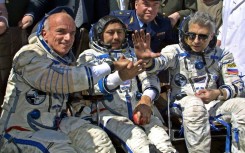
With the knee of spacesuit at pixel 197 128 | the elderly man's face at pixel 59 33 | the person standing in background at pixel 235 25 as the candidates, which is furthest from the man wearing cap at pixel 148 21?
the elderly man's face at pixel 59 33

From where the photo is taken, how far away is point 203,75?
538cm

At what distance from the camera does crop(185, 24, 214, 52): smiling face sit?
17.4 feet

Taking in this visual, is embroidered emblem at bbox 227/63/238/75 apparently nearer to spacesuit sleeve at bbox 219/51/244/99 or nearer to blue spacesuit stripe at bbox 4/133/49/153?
spacesuit sleeve at bbox 219/51/244/99

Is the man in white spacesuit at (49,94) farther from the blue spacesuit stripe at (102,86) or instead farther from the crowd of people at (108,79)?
the blue spacesuit stripe at (102,86)

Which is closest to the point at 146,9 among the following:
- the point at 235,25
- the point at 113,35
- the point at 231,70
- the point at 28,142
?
the point at 113,35

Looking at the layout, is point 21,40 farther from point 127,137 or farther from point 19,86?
point 127,137

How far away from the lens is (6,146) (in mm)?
4184

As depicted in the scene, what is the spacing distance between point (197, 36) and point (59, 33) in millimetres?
1670

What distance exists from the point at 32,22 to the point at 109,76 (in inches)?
57.2

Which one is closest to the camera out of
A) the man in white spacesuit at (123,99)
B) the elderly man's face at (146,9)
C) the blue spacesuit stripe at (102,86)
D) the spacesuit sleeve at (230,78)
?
the man in white spacesuit at (123,99)

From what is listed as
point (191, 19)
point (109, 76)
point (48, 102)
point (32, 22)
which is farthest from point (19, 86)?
point (191, 19)

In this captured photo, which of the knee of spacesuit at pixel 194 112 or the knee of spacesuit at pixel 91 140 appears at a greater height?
the knee of spacesuit at pixel 194 112

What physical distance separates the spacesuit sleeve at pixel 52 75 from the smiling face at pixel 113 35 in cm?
98

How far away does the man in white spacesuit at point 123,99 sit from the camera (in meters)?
4.45
